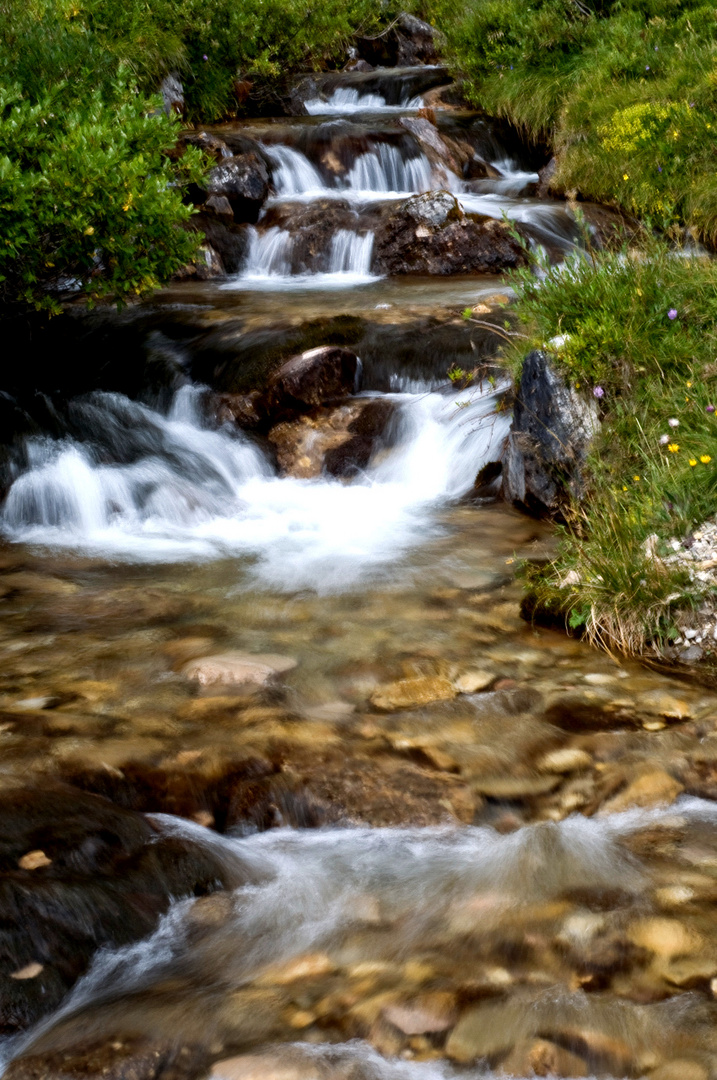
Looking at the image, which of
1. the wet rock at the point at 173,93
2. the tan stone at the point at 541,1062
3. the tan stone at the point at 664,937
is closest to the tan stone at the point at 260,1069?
the tan stone at the point at 541,1062

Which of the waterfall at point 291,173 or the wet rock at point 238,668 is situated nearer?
the wet rock at point 238,668

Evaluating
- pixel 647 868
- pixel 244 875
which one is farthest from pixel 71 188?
pixel 647 868

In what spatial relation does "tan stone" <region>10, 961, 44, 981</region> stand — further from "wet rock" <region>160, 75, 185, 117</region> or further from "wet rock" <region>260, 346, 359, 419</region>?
"wet rock" <region>160, 75, 185, 117</region>

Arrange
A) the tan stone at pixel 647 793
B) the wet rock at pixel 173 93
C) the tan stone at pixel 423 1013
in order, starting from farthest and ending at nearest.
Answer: the wet rock at pixel 173 93 < the tan stone at pixel 647 793 < the tan stone at pixel 423 1013

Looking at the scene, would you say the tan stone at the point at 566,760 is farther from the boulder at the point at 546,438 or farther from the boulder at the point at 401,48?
the boulder at the point at 401,48

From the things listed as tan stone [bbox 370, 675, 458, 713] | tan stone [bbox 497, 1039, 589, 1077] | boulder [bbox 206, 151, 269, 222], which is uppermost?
boulder [bbox 206, 151, 269, 222]

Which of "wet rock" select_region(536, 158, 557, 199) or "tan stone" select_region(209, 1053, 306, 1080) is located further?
"wet rock" select_region(536, 158, 557, 199)

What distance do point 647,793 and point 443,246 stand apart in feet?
29.2

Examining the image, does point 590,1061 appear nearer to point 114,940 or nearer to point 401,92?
point 114,940

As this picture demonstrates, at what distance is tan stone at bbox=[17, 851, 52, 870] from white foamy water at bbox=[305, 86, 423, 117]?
51.9 feet

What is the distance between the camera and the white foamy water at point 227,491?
6320mm

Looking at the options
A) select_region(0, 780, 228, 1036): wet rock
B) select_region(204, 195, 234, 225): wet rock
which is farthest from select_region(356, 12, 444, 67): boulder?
select_region(0, 780, 228, 1036): wet rock

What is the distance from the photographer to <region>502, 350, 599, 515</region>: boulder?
5.79m

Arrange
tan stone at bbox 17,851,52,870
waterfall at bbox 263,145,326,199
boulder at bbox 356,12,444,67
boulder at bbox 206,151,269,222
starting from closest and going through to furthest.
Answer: tan stone at bbox 17,851,52,870 < boulder at bbox 206,151,269,222 < waterfall at bbox 263,145,326,199 < boulder at bbox 356,12,444,67
